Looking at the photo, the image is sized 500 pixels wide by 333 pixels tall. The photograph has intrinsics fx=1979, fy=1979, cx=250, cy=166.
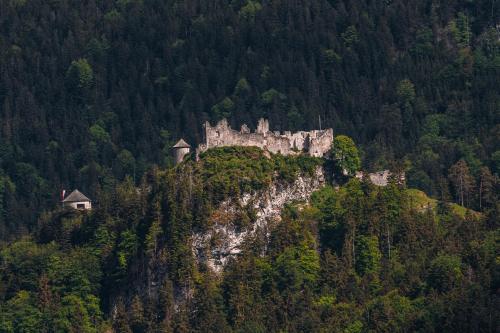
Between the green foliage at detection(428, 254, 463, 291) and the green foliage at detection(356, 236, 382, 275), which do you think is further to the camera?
the green foliage at detection(356, 236, 382, 275)

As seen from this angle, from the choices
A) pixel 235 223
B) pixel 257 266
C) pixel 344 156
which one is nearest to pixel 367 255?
pixel 257 266

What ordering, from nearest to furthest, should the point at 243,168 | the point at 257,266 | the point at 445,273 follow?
the point at 445,273
the point at 257,266
the point at 243,168

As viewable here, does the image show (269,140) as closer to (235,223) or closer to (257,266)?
(235,223)

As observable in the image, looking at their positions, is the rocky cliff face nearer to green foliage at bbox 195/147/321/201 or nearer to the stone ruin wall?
green foliage at bbox 195/147/321/201

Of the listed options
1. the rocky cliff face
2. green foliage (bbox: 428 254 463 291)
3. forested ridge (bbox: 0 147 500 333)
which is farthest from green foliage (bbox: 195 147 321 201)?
green foliage (bbox: 428 254 463 291)

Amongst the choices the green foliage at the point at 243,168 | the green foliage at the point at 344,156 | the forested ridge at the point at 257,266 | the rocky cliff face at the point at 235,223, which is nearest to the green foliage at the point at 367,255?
the forested ridge at the point at 257,266


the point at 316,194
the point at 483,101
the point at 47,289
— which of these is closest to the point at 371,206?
the point at 316,194
